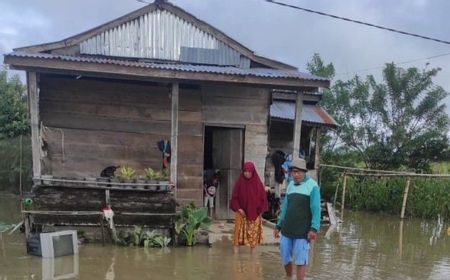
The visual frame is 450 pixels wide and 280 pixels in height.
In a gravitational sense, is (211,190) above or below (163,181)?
below

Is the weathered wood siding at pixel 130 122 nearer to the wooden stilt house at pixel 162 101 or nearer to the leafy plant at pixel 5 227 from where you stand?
the wooden stilt house at pixel 162 101

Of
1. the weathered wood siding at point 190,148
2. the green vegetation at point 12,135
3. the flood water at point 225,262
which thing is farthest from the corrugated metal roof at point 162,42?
the green vegetation at point 12,135

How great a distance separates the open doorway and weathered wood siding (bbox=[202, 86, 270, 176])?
205mm

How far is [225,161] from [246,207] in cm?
345

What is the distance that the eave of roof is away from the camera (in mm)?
9977

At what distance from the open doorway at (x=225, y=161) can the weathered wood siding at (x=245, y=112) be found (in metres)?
0.20

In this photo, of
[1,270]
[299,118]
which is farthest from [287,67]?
[1,270]

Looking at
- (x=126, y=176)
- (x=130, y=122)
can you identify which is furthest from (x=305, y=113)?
(x=126, y=176)

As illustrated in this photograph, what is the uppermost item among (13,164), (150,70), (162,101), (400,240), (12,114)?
(150,70)

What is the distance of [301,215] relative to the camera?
689cm

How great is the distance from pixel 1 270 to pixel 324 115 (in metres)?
12.6

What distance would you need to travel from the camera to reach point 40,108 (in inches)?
467

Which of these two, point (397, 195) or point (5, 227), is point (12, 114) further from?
point (397, 195)

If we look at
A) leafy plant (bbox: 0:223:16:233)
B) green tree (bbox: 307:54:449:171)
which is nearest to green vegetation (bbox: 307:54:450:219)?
green tree (bbox: 307:54:449:171)
